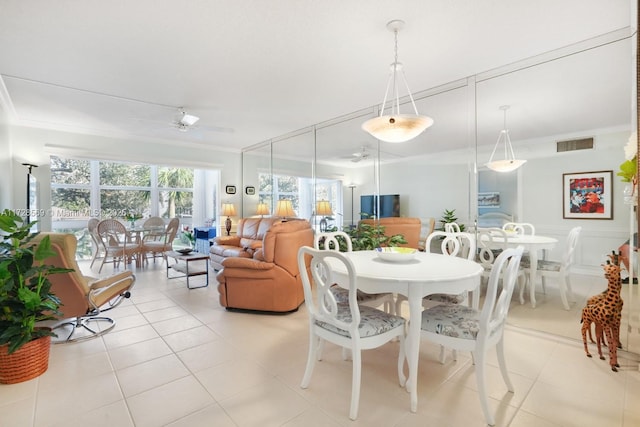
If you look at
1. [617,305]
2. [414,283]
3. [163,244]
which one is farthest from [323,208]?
[617,305]

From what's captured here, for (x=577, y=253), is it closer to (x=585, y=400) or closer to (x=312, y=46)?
(x=585, y=400)

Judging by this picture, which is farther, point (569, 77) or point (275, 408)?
point (569, 77)

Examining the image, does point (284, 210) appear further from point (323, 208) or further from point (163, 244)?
point (163, 244)

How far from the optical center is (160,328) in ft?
9.56

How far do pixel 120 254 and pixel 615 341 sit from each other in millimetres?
6467

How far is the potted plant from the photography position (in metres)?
1.93

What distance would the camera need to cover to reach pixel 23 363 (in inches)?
79.0

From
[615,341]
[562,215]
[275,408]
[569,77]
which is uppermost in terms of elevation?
[569,77]

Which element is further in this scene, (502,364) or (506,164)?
(506,164)

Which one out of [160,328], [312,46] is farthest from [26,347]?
[312,46]

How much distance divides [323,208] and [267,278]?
2194 millimetres

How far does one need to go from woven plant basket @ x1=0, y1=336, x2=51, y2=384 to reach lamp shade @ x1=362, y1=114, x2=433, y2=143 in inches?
110

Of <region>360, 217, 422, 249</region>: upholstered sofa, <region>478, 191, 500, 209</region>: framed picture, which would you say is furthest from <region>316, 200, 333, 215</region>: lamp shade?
<region>478, 191, 500, 209</region>: framed picture

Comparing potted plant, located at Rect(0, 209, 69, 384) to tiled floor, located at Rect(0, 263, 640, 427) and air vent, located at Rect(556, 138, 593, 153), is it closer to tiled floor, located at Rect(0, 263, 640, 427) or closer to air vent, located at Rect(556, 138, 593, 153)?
tiled floor, located at Rect(0, 263, 640, 427)
